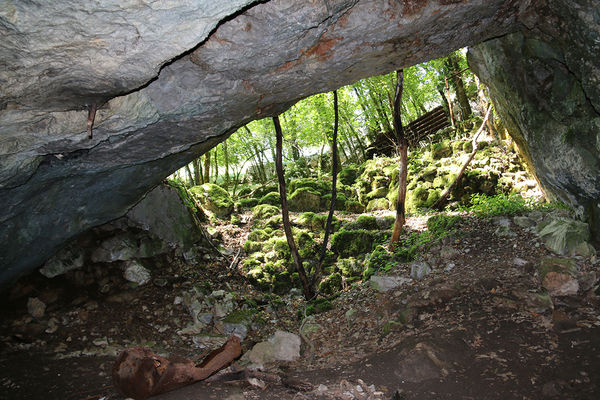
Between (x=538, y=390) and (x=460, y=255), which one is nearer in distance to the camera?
(x=538, y=390)

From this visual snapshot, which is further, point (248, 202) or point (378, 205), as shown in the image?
point (248, 202)

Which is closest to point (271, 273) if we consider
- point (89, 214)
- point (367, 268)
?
point (367, 268)

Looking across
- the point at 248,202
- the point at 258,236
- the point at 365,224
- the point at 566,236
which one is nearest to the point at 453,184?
the point at 365,224

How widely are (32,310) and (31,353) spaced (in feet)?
3.43

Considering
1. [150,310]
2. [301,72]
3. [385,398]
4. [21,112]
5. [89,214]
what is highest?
[301,72]

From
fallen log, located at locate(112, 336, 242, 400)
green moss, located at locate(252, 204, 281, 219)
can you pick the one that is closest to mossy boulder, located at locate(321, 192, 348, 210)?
green moss, located at locate(252, 204, 281, 219)

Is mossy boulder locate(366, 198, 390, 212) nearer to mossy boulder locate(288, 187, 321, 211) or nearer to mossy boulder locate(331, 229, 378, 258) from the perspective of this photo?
mossy boulder locate(288, 187, 321, 211)

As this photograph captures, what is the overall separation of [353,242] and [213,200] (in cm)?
566

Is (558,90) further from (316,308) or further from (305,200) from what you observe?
(305,200)

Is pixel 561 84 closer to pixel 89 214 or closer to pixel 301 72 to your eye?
pixel 301 72

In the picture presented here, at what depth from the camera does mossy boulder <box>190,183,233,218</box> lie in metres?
11.8

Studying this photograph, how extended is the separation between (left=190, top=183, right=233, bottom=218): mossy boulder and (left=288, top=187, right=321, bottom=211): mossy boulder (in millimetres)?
2700

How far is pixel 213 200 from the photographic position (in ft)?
39.1

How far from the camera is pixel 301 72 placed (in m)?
4.04
